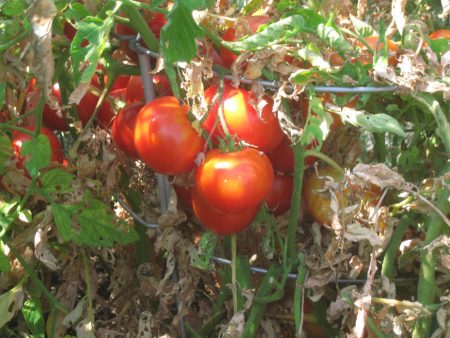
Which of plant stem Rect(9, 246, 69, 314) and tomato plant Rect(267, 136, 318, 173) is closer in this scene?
tomato plant Rect(267, 136, 318, 173)

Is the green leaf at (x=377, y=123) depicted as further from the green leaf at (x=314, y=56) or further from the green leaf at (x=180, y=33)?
the green leaf at (x=180, y=33)

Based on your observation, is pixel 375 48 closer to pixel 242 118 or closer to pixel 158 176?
pixel 242 118

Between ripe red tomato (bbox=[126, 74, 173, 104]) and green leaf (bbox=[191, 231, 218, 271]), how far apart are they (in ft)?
0.68

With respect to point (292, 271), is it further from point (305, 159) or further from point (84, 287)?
point (84, 287)

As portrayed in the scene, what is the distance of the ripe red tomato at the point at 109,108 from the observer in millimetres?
1137

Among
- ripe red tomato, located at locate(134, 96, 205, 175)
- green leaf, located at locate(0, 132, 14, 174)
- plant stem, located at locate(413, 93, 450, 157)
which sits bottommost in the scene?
green leaf, located at locate(0, 132, 14, 174)

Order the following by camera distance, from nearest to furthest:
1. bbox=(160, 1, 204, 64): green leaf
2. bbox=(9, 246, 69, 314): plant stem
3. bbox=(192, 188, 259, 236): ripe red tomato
Answer: 1. bbox=(160, 1, 204, 64): green leaf
2. bbox=(192, 188, 259, 236): ripe red tomato
3. bbox=(9, 246, 69, 314): plant stem

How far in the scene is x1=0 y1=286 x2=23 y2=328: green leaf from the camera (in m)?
1.07

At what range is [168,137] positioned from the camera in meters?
0.89

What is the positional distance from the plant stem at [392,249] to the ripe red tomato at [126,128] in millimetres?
374

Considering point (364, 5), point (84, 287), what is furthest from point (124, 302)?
point (364, 5)

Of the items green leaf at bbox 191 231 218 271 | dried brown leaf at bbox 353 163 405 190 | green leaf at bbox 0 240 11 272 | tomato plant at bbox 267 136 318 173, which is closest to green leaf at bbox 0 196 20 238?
green leaf at bbox 0 240 11 272

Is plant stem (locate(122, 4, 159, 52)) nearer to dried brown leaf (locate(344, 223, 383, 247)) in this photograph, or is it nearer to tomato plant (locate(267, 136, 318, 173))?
tomato plant (locate(267, 136, 318, 173))

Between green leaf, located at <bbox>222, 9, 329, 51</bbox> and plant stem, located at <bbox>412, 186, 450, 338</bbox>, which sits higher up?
green leaf, located at <bbox>222, 9, 329, 51</bbox>
